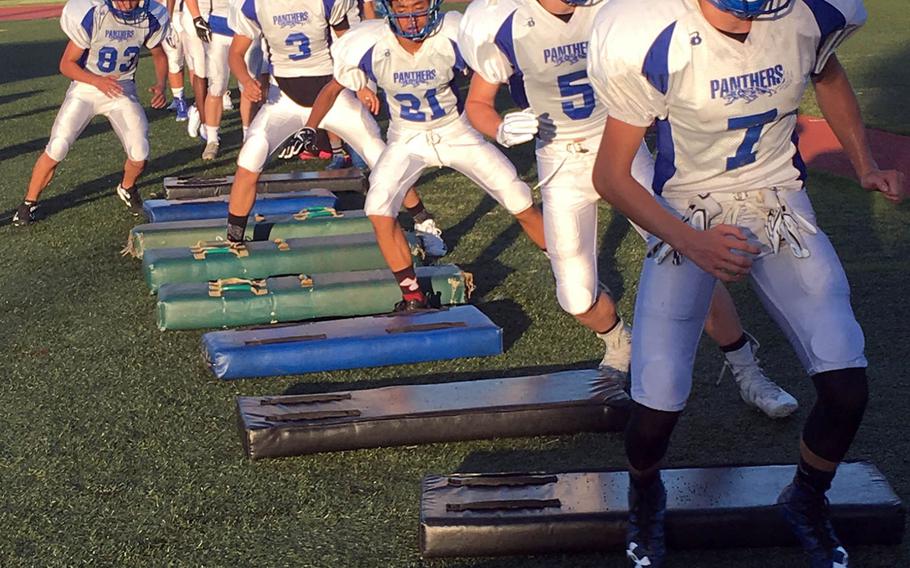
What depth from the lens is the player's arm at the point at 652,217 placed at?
3455mm

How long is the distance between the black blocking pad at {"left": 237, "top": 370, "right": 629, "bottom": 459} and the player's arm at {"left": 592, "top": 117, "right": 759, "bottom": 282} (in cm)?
146

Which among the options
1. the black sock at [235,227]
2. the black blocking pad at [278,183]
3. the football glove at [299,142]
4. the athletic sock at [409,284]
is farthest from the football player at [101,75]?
the athletic sock at [409,284]

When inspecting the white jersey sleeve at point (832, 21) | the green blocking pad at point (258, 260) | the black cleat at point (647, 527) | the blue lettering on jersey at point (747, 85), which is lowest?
the green blocking pad at point (258, 260)

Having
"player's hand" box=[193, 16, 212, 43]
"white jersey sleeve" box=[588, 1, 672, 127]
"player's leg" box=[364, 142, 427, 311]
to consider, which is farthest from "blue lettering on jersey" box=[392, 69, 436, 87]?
"player's hand" box=[193, 16, 212, 43]

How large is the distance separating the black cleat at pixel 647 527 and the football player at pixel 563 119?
4.62 ft

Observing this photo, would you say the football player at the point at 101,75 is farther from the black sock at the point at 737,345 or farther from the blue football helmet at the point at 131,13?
the black sock at the point at 737,345

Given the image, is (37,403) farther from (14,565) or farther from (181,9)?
(181,9)

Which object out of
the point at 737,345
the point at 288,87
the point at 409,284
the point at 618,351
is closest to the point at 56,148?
the point at 288,87

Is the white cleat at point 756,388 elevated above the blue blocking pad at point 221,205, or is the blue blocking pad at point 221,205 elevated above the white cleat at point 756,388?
the white cleat at point 756,388

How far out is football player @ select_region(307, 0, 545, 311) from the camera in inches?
253

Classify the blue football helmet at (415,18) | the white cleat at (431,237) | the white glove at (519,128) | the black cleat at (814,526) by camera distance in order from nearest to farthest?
the black cleat at (814,526)
the white glove at (519,128)
the blue football helmet at (415,18)
the white cleat at (431,237)

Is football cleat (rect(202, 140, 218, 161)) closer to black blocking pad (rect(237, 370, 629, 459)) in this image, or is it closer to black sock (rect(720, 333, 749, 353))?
black blocking pad (rect(237, 370, 629, 459))

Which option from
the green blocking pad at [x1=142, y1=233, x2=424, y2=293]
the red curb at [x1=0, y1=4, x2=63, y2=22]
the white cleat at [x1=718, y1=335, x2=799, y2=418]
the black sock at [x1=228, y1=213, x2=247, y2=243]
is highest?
the white cleat at [x1=718, y1=335, x2=799, y2=418]

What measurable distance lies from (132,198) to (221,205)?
0.96m
